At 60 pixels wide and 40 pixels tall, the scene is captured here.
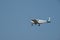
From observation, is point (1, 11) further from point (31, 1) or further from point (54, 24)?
point (54, 24)

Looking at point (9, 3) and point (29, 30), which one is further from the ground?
point (9, 3)

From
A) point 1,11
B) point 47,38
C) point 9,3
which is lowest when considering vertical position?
point 47,38

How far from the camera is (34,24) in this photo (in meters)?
1.98

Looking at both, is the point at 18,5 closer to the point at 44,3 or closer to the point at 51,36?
the point at 44,3

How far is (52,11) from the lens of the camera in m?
2.18

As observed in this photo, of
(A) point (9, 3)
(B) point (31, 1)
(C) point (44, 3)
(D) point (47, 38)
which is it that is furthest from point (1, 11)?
(D) point (47, 38)

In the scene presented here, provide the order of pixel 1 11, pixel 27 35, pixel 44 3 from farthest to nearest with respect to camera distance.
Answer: pixel 44 3 → pixel 27 35 → pixel 1 11

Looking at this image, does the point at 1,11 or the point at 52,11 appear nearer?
the point at 1,11

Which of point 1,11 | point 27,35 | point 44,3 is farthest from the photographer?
point 44,3

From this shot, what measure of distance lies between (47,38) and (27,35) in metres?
0.34

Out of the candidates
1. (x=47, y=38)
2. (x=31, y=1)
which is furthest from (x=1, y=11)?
(x=47, y=38)

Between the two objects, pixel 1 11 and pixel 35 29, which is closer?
pixel 1 11

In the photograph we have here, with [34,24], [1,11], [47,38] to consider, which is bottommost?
[47,38]

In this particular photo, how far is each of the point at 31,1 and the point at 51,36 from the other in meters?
0.63
